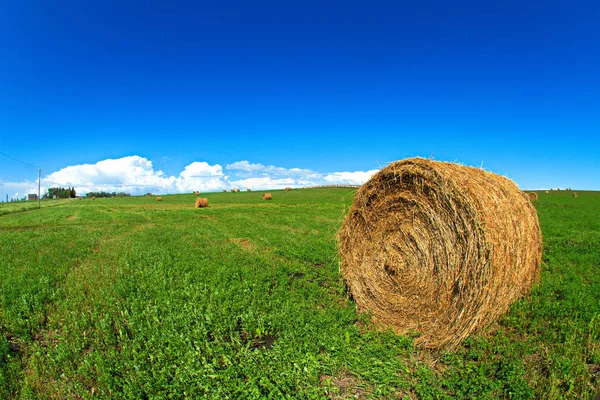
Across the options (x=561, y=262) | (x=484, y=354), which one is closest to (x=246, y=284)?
(x=484, y=354)

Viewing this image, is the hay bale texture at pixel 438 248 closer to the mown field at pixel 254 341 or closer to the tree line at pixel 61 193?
the mown field at pixel 254 341

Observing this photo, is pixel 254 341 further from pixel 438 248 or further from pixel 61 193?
pixel 61 193

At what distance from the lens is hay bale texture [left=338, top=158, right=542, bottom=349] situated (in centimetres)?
515

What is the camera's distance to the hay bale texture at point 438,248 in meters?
5.15

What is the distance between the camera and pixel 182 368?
4.34 metres

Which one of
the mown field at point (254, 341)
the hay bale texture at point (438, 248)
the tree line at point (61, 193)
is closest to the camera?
the mown field at point (254, 341)

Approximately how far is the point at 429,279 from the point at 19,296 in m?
8.66

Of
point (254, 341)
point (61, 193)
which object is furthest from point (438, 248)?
point (61, 193)

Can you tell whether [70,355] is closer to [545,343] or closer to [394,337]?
[394,337]

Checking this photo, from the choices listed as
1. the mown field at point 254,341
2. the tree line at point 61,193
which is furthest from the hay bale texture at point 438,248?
the tree line at point 61,193

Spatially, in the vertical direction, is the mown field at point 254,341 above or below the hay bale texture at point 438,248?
below

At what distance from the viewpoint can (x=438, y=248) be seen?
5812mm

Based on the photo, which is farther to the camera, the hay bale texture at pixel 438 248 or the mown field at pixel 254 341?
the hay bale texture at pixel 438 248

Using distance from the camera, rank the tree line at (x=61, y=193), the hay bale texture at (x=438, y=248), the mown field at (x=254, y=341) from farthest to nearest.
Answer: the tree line at (x=61, y=193) < the hay bale texture at (x=438, y=248) < the mown field at (x=254, y=341)
